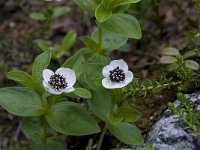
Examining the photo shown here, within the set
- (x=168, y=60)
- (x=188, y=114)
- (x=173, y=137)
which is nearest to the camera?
(x=188, y=114)

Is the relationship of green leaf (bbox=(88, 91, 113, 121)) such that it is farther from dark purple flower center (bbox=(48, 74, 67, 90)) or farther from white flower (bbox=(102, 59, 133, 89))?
dark purple flower center (bbox=(48, 74, 67, 90))

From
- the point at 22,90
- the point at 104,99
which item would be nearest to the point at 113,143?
the point at 104,99

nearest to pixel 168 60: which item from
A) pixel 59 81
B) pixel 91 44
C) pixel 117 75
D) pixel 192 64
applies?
pixel 192 64

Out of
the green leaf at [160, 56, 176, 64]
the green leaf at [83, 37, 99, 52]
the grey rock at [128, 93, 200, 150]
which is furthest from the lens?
the green leaf at [160, 56, 176, 64]

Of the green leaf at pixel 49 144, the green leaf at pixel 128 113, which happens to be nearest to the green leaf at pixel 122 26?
the green leaf at pixel 128 113

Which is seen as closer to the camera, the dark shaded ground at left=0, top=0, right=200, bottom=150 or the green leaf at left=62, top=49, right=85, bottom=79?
the green leaf at left=62, top=49, right=85, bottom=79

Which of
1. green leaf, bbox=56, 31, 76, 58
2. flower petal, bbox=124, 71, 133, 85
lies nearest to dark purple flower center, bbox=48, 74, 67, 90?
flower petal, bbox=124, 71, 133, 85

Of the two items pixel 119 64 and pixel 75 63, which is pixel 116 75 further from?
pixel 75 63
